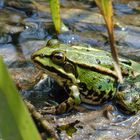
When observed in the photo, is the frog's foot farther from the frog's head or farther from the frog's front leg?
the frog's head

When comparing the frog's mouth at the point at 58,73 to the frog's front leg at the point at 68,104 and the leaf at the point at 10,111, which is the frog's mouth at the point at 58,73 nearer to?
the frog's front leg at the point at 68,104

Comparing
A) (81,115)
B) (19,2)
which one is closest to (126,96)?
(81,115)

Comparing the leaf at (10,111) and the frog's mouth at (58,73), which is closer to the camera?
the leaf at (10,111)

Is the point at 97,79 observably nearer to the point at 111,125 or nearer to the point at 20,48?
the point at 111,125

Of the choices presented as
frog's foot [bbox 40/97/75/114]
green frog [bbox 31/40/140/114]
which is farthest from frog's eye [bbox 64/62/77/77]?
frog's foot [bbox 40/97/75/114]

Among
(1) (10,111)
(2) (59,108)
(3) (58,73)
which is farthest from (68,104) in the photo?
(1) (10,111)

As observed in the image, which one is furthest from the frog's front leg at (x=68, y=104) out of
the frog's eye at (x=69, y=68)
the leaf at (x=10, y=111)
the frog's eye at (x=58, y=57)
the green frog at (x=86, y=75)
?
the leaf at (x=10, y=111)

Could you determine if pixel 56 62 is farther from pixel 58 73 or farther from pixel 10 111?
pixel 10 111
